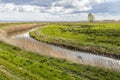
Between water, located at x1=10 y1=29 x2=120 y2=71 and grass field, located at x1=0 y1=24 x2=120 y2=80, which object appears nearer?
grass field, located at x1=0 y1=24 x2=120 y2=80

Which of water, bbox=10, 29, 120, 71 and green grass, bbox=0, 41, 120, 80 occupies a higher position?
green grass, bbox=0, 41, 120, 80

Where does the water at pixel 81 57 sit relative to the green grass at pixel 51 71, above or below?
below

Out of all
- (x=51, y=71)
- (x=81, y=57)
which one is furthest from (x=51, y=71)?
(x=81, y=57)

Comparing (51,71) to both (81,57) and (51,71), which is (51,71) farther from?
(81,57)

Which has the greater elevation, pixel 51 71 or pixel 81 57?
pixel 51 71

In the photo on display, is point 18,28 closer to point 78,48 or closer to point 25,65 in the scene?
point 78,48

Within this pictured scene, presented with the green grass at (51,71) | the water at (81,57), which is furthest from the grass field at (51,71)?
the water at (81,57)

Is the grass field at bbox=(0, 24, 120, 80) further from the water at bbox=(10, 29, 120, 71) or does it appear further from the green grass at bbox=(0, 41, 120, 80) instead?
the water at bbox=(10, 29, 120, 71)

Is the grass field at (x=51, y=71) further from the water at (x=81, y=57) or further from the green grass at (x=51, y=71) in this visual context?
the water at (x=81, y=57)

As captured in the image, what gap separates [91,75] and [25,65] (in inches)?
335

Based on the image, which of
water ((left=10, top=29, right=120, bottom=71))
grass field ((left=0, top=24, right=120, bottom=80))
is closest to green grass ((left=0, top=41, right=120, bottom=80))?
grass field ((left=0, top=24, right=120, bottom=80))

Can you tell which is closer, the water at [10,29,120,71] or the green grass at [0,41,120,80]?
the green grass at [0,41,120,80]

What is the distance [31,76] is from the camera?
95.9 ft

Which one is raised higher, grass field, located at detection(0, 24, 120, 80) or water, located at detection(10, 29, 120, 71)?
grass field, located at detection(0, 24, 120, 80)
